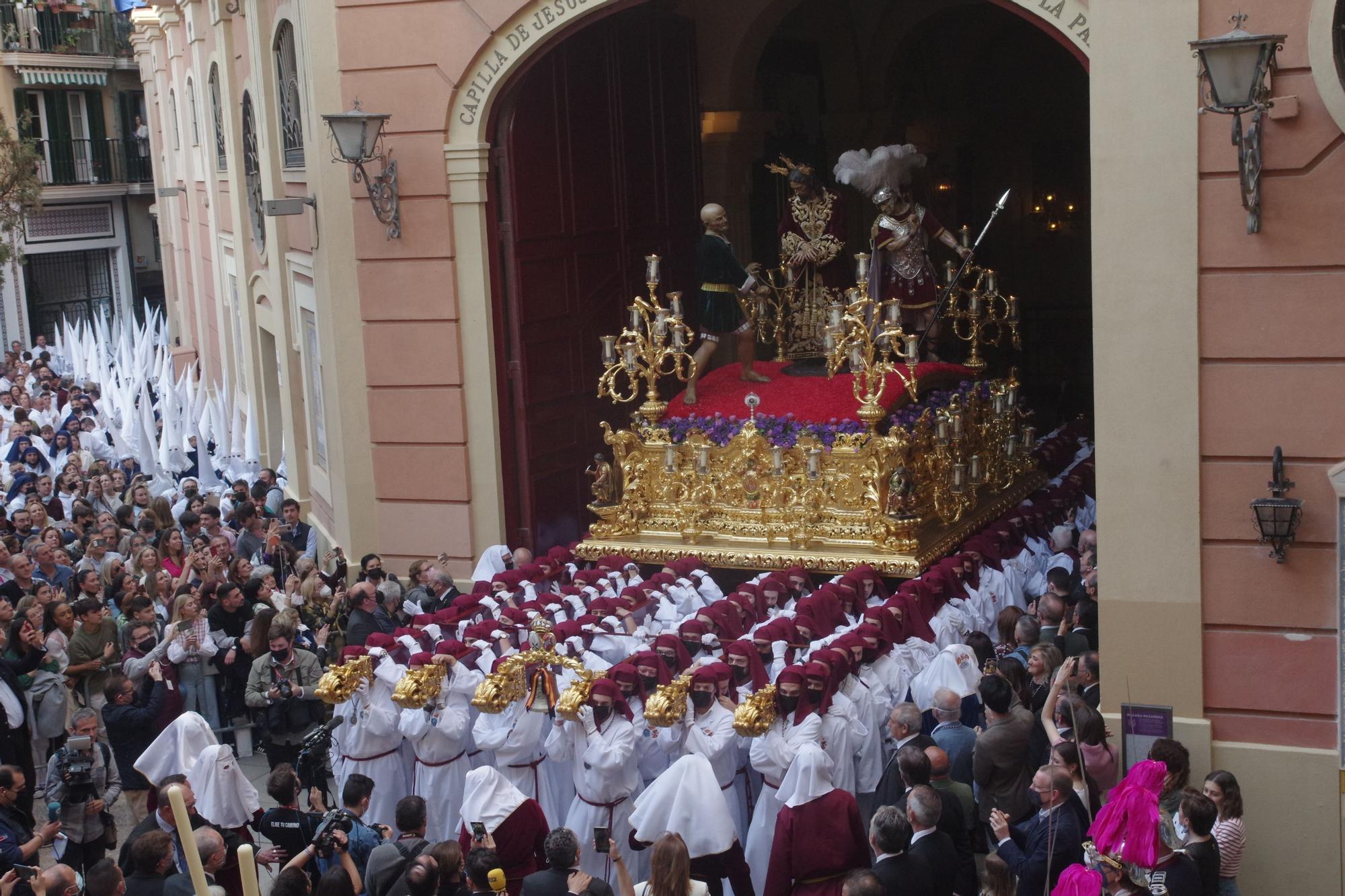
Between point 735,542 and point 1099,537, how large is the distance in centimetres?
404

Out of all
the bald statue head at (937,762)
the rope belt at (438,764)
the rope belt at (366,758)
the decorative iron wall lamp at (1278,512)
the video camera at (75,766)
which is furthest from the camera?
the rope belt at (366,758)

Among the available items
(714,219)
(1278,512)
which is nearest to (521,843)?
(1278,512)

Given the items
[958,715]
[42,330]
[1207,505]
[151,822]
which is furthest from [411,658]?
[42,330]

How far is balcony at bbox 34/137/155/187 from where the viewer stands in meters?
37.1

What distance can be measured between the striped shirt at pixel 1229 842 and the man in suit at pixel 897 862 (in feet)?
4.73

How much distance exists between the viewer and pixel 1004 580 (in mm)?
11836

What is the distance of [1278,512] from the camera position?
8.16m

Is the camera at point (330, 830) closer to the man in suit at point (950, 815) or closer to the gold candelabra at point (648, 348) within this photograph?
the man in suit at point (950, 815)

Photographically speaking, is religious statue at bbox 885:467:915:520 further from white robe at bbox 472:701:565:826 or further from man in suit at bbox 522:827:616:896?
man in suit at bbox 522:827:616:896

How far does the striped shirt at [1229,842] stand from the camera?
714 cm

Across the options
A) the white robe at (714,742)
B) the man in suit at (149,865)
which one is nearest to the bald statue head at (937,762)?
the white robe at (714,742)

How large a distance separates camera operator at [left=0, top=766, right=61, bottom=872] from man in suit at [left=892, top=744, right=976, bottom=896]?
409 cm

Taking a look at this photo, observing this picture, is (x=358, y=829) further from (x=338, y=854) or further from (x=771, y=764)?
(x=771, y=764)

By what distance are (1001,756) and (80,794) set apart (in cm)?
505
